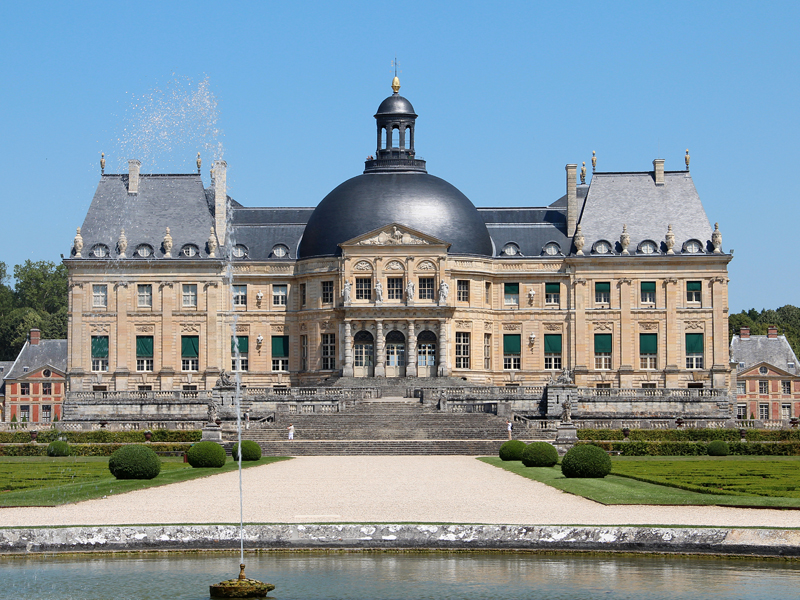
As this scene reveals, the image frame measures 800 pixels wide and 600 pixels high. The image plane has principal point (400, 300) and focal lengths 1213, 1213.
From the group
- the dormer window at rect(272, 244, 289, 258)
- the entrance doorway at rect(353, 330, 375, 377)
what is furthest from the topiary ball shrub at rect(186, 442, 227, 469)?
the dormer window at rect(272, 244, 289, 258)

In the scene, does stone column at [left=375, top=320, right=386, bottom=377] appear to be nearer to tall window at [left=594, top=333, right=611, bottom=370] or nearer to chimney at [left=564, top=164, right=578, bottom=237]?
tall window at [left=594, top=333, right=611, bottom=370]

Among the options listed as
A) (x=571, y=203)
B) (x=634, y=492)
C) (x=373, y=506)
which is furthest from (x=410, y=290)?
(x=373, y=506)

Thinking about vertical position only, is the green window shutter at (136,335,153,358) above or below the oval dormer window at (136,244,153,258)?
below

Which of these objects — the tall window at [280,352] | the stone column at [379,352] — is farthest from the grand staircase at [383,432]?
the tall window at [280,352]

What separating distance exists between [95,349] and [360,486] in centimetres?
4272

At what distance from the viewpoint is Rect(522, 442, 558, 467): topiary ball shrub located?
128 ft

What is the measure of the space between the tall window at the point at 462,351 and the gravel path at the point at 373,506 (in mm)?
34393

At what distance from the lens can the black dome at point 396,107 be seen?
73.9 metres

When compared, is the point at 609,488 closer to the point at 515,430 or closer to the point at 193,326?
the point at 515,430

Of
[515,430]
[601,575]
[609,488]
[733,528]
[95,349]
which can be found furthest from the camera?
[95,349]

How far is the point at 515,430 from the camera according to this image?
1986 inches

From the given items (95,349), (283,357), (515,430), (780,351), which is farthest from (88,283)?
(780,351)

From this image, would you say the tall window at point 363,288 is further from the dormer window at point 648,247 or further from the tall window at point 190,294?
the dormer window at point 648,247

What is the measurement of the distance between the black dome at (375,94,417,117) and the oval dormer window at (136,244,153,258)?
16.0 metres
